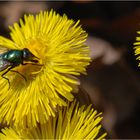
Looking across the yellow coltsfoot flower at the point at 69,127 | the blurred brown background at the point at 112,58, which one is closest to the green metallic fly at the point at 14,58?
the yellow coltsfoot flower at the point at 69,127

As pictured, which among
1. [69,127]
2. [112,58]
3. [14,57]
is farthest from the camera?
[112,58]

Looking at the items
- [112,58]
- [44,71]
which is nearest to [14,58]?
[44,71]

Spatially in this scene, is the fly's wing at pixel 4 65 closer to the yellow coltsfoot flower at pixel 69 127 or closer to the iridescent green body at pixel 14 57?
the iridescent green body at pixel 14 57

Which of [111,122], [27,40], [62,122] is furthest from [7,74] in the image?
[111,122]

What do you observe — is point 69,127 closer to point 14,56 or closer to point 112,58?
point 14,56

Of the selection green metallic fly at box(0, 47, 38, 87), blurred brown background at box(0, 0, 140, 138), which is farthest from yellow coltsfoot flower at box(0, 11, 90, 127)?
blurred brown background at box(0, 0, 140, 138)

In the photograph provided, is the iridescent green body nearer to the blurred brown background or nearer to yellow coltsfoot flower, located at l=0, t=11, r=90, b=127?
yellow coltsfoot flower, located at l=0, t=11, r=90, b=127

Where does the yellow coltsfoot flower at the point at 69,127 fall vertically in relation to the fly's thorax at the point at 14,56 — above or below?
below
